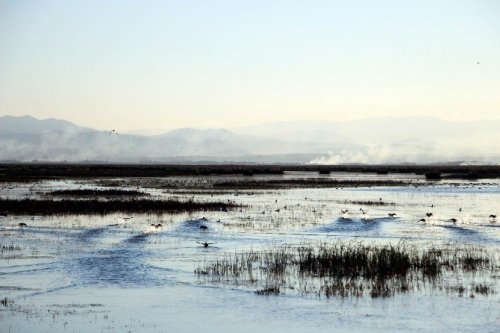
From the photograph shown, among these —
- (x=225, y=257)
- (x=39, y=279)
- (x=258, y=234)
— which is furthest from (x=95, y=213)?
(x=39, y=279)

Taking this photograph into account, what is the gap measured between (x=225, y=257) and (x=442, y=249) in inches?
318

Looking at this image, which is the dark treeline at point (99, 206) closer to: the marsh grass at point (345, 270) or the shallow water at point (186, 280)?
the shallow water at point (186, 280)

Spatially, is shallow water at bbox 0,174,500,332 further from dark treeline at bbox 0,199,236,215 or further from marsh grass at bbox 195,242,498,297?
dark treeline at bbox 0,199,236,215

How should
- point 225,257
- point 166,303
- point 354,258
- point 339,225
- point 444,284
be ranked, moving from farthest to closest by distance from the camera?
point 339,225 → point 225,257 → point 354,258 → point 444,284 → point 166,303

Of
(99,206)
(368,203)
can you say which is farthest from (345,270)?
(368,203)

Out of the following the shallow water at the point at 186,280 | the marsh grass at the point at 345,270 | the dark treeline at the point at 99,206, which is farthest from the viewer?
the dark treeline at the point at 99,206

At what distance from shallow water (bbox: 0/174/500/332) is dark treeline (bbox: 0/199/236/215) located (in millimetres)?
2413

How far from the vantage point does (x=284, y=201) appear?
163 ft

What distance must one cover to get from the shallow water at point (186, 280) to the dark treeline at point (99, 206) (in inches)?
95.0

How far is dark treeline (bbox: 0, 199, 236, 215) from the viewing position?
38031 millimetres

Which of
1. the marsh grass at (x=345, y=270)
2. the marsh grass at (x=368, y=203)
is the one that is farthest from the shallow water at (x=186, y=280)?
the marsh grass at (x=368, y=203)

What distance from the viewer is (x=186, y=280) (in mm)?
19078

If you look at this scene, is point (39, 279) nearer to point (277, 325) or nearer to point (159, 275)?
point (159, 275)

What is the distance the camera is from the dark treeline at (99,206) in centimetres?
3803
